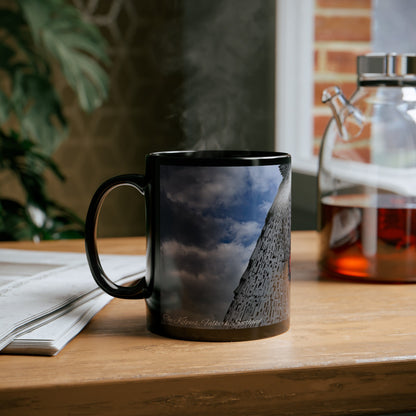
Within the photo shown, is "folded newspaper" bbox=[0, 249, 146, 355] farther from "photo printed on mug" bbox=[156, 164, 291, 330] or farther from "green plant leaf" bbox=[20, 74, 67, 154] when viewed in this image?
"green plant leaf" bbox=[20, 74, 67, 154]

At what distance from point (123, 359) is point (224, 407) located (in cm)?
8

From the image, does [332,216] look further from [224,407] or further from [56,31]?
[56,31]

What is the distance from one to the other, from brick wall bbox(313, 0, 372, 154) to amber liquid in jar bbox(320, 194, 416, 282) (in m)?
1.11

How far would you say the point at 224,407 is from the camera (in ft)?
1.38

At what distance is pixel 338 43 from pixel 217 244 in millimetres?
1416

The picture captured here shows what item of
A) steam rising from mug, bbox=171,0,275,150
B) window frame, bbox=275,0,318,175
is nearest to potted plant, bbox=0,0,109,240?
steam rising from mug, bbox=171,0,275,150

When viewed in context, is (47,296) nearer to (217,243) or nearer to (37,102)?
(217,243)

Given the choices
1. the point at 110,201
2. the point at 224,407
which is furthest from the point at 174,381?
the point at 110,201

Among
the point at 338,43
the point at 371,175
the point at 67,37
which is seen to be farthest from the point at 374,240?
the point at 67,37

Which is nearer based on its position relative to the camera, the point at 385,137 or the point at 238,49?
the point at 385,137

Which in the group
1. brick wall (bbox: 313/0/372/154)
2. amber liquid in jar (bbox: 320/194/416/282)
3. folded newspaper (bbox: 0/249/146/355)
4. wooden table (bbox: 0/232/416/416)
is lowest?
wooden table (bbox: 0/232/416/416)

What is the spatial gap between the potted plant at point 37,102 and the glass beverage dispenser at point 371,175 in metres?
0.73

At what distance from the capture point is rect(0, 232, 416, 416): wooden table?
0.40m

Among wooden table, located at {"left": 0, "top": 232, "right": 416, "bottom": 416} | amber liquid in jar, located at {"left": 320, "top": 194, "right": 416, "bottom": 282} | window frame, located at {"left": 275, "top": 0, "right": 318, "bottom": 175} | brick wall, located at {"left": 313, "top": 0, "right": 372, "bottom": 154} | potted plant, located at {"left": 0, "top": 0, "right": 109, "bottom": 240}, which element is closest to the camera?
wooden table, located at {"left": 0, "top": 232, "right": 416, "bottom": 416}
